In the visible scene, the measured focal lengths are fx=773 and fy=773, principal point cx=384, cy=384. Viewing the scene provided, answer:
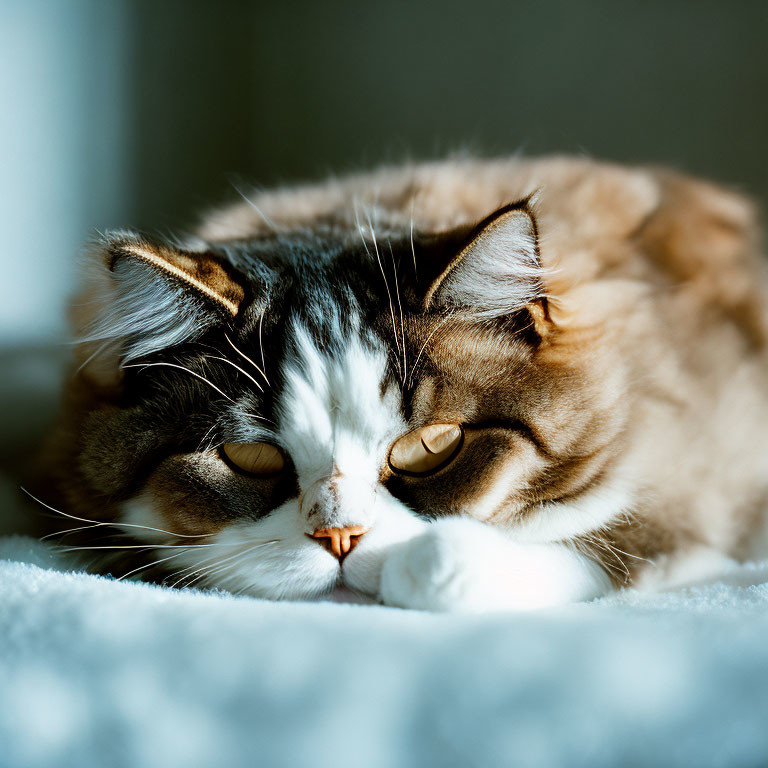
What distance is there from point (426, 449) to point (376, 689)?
0.29m

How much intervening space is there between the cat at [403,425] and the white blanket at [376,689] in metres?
Answer: 0.13

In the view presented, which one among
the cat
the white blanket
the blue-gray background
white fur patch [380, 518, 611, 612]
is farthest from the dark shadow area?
the white blanket

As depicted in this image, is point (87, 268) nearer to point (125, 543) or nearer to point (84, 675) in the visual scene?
point (125, 543)

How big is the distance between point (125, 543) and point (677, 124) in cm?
141

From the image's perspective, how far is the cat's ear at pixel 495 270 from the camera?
2.63ft

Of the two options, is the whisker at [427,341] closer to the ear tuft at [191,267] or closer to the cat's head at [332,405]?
the cat's head at [332,405]

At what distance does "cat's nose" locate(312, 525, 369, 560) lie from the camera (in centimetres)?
77

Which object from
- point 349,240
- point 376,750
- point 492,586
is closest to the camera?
point 376,750

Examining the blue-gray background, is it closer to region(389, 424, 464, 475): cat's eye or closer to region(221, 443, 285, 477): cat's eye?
region(221, 443, 285, 477): cat's eye

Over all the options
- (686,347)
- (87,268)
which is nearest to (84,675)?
(87,268)

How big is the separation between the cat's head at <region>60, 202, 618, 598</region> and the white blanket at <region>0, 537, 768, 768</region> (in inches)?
6.5

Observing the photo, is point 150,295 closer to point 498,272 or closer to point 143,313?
point 143,313

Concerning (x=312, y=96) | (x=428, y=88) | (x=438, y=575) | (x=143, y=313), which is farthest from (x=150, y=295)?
(x=312, y=96)

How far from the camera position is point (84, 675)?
63cm
